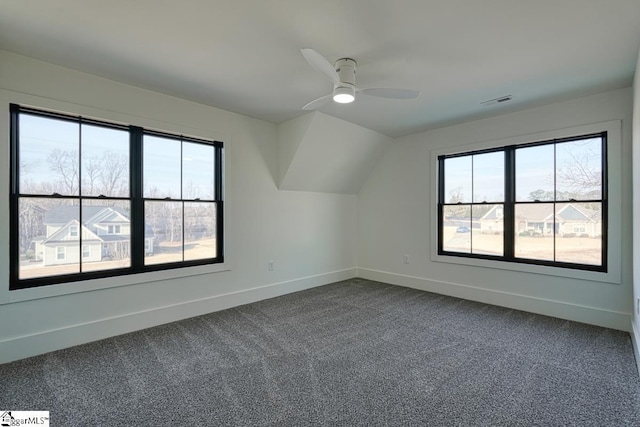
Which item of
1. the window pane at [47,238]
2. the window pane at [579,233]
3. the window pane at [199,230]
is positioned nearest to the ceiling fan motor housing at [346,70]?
the window pane at [199,230]

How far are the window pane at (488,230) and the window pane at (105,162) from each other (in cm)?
461

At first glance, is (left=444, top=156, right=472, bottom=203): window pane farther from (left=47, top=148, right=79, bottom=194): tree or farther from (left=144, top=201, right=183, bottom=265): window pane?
(left=47, top=148, right=79, bottom=194): tree

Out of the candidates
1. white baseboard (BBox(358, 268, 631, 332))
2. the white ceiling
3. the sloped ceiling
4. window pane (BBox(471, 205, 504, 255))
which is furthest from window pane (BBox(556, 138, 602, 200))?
the sloped ceiling

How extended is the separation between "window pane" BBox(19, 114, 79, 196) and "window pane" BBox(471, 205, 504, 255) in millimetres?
4986

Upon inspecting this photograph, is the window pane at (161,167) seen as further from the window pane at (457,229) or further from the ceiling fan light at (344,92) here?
the window pane at (457,229)

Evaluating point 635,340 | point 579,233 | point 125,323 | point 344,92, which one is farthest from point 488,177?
point 125,323

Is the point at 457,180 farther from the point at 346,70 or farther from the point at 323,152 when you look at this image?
the point at 346,70

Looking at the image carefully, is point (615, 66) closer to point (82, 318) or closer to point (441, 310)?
point (441, 310)

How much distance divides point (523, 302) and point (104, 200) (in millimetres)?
5118

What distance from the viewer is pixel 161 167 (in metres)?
3.51

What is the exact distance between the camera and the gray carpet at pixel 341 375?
188cm

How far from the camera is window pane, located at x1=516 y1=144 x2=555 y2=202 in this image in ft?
12.3

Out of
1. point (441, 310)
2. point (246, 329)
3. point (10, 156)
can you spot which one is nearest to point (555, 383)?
point (441, 310)

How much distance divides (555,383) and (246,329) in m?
2.77
